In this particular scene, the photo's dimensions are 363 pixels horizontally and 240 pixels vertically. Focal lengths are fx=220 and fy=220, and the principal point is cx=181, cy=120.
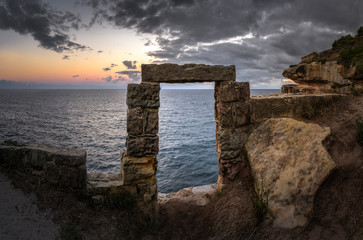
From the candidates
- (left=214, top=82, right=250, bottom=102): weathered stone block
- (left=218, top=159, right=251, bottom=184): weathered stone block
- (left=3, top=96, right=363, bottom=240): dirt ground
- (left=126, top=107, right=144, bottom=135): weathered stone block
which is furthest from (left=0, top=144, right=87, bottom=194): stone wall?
(left=214, top=82, right=250, bottom=102): weathered stone block

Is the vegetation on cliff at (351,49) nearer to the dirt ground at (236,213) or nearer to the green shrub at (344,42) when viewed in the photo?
the green shrub at (344,42)

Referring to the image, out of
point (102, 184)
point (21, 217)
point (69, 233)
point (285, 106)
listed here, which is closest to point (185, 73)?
point (285, 106)

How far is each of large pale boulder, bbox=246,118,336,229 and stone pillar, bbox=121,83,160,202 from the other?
236cm

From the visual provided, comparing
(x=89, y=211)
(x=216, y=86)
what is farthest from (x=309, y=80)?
(x=89, y=211)

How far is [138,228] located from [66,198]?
153cm

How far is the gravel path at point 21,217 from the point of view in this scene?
11.0 ft

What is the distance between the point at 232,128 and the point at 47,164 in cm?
406

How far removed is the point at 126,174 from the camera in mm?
4703

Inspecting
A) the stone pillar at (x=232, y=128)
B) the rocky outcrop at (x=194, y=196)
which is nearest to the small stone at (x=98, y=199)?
the rocky outcrop at (x=194, y=196)

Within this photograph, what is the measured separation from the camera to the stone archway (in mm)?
4629

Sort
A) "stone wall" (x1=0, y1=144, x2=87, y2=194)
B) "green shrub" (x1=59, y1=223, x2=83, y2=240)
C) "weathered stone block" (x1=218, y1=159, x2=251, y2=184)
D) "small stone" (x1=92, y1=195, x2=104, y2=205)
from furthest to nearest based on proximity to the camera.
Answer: "weathered stone block" (x1=218, y1=159, x2=251, y2=184), "small stone" (x1=92, y1=195, x2=104, y2=205), "stone wall" (x1=0, y1=144, x2=87, y2=194), "green shrub" (x1=59, y1=223, x2=83, y2=240)

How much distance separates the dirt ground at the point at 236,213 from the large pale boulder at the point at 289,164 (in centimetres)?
17

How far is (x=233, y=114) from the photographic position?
211 inches

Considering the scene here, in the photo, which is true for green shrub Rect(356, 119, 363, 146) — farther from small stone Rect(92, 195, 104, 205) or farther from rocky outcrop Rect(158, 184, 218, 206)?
small stone Rect(92, 195, 104, 205)
